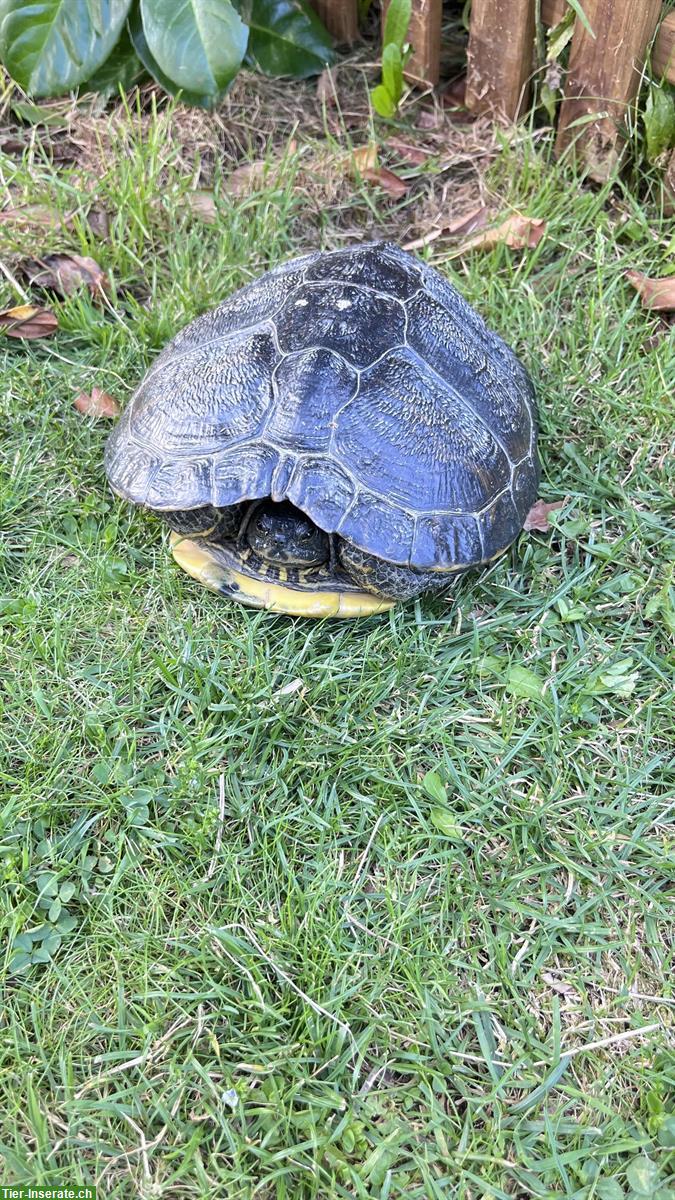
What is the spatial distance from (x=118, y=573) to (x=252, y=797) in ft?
2.55

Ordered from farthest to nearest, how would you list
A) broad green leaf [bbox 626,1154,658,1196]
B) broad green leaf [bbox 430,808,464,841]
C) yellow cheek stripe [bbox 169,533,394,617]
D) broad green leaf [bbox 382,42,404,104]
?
broad green leaf [bbox 382,42,404,104]
yellow cheek stripe [bbox 169,533,394,617]
broad green leaf [bbox 430,808,464,841]
broad green leaf [bbox 626,1154,658,1196]

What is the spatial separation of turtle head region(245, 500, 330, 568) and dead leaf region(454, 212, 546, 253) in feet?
4.86

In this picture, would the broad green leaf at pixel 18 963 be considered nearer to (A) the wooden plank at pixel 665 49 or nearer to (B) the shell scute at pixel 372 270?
(B) the shell scute at pixel 372 270

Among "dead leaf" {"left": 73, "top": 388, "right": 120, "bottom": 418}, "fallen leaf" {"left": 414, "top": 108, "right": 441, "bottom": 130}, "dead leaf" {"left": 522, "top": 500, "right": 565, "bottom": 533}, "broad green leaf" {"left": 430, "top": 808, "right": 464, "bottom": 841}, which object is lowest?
"broad green leaf" {"left": 430, "top": 808, "right": 464, "bottom": 841}

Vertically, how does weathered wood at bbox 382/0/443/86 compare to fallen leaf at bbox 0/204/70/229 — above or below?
above

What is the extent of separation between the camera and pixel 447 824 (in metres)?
2.01

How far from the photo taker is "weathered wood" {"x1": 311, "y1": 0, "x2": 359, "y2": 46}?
3.64 meters

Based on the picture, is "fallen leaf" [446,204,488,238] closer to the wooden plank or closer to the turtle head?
the wooden plank

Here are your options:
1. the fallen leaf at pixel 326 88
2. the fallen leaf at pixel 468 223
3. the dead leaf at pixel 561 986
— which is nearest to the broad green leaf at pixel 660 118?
the fallen leaf at pixel 468 223

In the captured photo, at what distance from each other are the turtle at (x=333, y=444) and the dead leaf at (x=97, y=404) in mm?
323

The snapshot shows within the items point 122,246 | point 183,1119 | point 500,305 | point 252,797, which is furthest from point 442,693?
point 122,246

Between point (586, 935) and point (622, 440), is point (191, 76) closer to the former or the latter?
point (622, 440)

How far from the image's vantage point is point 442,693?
7.40 feet

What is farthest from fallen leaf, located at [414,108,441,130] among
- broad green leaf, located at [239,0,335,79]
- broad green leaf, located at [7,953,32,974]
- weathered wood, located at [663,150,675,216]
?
broad green leaf, located at [7,953,32,974]
